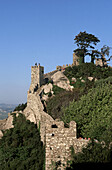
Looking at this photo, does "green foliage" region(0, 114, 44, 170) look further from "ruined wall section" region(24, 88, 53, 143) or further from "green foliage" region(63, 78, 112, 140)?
"green foliage" region(63, 78, 112, 140)

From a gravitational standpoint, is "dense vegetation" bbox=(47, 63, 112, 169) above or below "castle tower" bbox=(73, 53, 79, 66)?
below

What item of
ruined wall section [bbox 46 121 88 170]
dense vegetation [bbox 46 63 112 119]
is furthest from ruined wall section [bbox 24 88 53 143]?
ruined wall section [bbox 46 121 88 170]

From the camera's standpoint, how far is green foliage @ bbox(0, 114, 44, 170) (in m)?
25.5

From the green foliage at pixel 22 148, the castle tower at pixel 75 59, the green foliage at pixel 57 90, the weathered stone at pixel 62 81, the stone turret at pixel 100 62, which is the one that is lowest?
the green foliage at pixel 22 148

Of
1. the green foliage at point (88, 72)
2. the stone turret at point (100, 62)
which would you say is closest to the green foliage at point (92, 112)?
the green foliage at point (88, 72)

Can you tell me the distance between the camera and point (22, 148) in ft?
97.0

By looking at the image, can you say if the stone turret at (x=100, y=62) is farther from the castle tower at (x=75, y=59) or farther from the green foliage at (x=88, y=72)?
the castle tower at (x=75, y=59)

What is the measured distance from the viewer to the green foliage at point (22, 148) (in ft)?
83.7

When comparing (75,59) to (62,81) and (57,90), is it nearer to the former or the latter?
(62,81)

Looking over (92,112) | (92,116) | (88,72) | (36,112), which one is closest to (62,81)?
(88,72)

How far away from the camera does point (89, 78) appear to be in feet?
139

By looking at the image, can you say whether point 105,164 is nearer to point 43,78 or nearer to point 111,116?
point 111,116

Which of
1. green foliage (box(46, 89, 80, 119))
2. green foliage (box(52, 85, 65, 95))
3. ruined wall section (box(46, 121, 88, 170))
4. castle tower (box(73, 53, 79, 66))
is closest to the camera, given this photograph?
ruined wall section (box(46, 121, 88, 170))

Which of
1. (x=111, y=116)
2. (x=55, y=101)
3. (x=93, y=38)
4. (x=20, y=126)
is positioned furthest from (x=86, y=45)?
(x=111, y=116)
